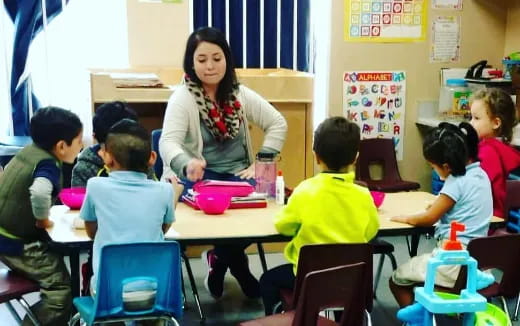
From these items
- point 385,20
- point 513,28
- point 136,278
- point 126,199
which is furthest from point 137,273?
point 513,28

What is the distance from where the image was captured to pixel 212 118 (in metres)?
2.95

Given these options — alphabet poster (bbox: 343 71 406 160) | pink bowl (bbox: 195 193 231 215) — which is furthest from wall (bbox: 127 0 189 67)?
pink bowl (bbox: 195 193 231 215)

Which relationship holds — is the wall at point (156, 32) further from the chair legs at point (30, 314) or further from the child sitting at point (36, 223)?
the chair legs at point (30, 314)

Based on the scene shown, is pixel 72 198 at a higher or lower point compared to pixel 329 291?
higher

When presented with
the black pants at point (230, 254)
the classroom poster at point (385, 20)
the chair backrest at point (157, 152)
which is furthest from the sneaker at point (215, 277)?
the classroom poster at point (385, 20)

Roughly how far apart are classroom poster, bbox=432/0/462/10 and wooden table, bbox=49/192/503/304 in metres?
2.15

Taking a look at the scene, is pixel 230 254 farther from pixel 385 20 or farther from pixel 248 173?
pixel 385 20

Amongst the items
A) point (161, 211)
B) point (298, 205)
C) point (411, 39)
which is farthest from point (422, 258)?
point (411, 39)

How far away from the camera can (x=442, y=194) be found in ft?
7.75

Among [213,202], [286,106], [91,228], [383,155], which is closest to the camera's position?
[91,228]

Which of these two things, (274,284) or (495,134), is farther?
(495,134)

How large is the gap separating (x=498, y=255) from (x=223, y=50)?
153 cm

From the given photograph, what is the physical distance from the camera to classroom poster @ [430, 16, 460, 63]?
14.4 ft

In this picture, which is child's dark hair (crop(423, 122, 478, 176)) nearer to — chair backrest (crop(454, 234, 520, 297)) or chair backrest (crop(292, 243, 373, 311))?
chair backrest (crop(454, 234, 520, 297))
